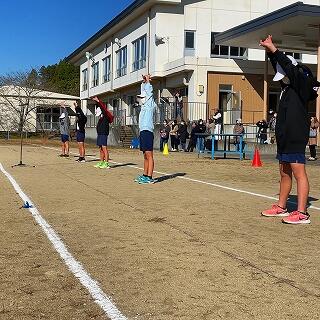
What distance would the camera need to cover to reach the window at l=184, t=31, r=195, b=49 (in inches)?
1388

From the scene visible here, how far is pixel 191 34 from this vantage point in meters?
35.3

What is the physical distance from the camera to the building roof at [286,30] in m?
25.0

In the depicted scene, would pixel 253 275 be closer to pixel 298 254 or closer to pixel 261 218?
pixel 298 254

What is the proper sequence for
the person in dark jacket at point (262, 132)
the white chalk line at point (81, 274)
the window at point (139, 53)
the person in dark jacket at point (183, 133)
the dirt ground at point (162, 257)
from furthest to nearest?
1. the window at point (139, 53)
2. the person in dark jacket at point (183, 133)
3. the person in dark jacket at point (262, 132)
4. the dirt ground at point (162, 257)
5. the white chalk line at point (81, 274)

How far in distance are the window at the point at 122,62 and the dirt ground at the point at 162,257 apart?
35.0m

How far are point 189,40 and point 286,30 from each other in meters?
8.40

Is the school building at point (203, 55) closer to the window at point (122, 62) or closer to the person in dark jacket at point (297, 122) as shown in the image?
the window at point (122, 62)

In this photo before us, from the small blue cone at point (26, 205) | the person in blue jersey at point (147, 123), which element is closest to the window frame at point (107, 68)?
the person in blue jersey at point (147, 123)

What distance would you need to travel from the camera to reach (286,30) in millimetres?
28625

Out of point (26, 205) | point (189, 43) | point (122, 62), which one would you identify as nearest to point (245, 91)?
point (189, 43)

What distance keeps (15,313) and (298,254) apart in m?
2.79

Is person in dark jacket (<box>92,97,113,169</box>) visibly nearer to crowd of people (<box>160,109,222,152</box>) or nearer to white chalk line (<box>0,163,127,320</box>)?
white chalk line (<box>0,163,127,320</box>)

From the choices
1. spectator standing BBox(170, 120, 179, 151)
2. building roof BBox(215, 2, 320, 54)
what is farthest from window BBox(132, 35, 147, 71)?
spectator standing BBox(170, 120, 179, 151)

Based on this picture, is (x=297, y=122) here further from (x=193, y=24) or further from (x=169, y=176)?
(x=193, y=24)
